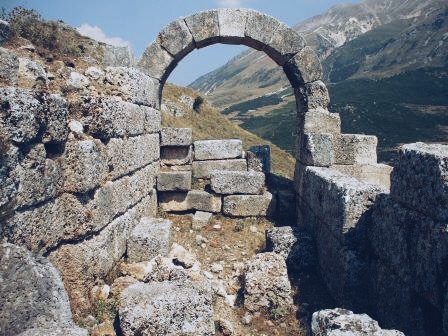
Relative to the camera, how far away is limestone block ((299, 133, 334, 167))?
7445 mm

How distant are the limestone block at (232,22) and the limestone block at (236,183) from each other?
302cm

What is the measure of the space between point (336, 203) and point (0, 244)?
397 centimetres

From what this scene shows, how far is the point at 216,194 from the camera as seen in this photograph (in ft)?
27.1

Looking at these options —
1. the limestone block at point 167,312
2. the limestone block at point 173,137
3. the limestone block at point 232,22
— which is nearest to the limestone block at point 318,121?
the limestone block at point 232,22

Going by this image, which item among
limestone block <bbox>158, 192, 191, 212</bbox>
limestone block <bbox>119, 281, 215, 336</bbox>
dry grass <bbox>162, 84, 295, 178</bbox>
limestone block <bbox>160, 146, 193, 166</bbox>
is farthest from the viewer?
dry grass <bbox>162, 84, 295, 178</bbox>

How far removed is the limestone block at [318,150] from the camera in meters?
7.45

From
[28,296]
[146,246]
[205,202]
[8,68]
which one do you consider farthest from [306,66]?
[28,296]

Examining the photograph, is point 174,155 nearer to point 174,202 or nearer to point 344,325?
point 174,202

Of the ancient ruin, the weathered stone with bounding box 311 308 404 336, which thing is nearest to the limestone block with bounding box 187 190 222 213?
the ancient ruin

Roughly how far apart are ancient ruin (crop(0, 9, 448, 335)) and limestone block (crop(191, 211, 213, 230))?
1.2 inches

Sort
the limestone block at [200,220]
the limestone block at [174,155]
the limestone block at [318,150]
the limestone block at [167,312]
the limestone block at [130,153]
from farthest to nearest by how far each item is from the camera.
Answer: the limestone block at [174,155] → the limestone block at [200,220] → the limestone block at [318,150] → the limestone block at [130,153] → the limestone block at [167,312]

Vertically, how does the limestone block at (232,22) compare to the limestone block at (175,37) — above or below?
above

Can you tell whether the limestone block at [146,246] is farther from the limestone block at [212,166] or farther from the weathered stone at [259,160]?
the weathered stone at [259,160]

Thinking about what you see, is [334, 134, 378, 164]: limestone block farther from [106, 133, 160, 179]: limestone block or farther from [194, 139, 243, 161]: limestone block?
[106, 133, 160, 179]: limestone block
